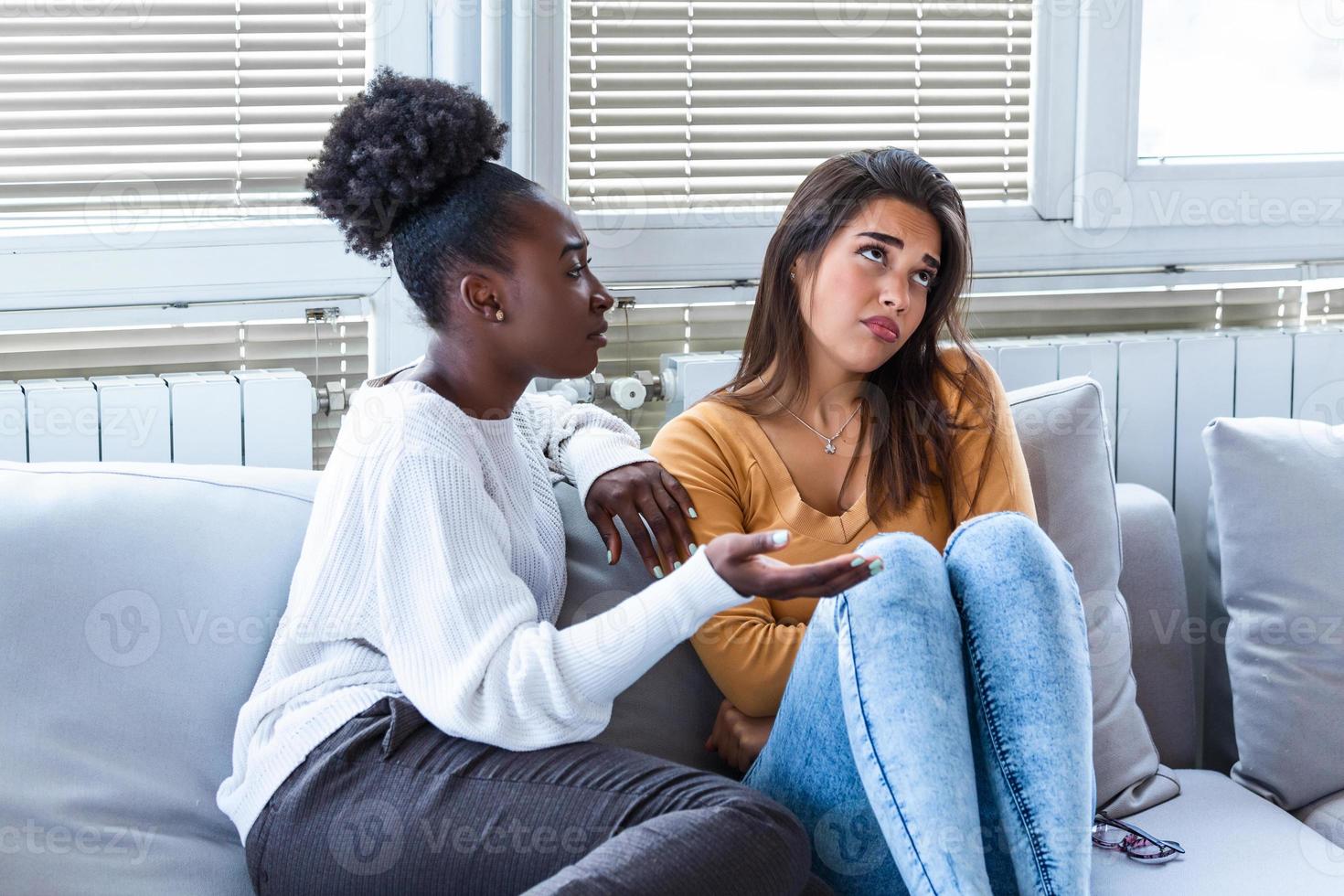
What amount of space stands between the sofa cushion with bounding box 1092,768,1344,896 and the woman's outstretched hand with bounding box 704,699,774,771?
0.38m

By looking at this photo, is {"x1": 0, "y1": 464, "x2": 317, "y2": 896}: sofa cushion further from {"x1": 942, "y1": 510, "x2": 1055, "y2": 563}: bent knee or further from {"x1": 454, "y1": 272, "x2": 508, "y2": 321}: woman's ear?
{"x1": 942, "y1": 510, "x2": 1055, "y2": 563}: bent knee

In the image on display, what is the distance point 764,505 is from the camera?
151 cm

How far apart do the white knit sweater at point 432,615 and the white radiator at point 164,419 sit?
1.62ft

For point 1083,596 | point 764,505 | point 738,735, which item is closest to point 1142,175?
point 1083,596

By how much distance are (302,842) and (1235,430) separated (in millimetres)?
1243

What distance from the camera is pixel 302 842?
112 cm

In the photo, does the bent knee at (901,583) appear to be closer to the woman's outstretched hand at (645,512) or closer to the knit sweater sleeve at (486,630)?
the knit sweater sleeve at (486,630)

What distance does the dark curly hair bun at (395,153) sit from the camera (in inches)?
50.1

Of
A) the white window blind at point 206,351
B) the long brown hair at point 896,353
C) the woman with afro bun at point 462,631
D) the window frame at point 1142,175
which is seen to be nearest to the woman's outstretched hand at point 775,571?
the woman with afro bun at point 462,631

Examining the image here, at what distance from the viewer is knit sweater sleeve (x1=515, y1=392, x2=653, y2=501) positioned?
1453mm

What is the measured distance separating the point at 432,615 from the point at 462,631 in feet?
0.10

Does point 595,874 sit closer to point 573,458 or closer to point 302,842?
point 302,842

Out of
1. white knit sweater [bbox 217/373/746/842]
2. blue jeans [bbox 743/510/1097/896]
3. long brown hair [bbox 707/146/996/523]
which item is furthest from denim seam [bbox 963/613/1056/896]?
long brown hair [bbox 707/146/996/523]

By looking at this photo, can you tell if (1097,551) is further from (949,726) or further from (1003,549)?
(949,726)
